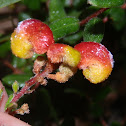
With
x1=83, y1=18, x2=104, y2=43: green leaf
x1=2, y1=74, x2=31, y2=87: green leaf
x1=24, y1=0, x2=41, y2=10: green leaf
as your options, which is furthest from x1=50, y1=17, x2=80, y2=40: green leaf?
x1=24, y1=0, x2=41, y2=10: green leaf

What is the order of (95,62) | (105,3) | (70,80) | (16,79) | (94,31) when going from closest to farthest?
(95,62), (105,3), (94,31), (16,79), (70,80)

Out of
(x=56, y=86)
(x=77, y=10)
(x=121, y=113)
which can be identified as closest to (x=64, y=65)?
(x=56, y=86)

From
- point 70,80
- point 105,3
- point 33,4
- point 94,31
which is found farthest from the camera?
point 33,4

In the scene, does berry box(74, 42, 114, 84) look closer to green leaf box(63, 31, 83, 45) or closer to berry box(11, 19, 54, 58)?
berry box(11, 19, 54, 58)

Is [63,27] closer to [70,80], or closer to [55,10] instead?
[55,10]

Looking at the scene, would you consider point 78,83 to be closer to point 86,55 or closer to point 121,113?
point 86,55

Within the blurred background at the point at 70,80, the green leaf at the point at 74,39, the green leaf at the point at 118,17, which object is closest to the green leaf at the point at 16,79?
the blurred background at the point at 70,80

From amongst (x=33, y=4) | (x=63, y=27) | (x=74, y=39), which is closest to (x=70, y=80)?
(x=74, y=39)
